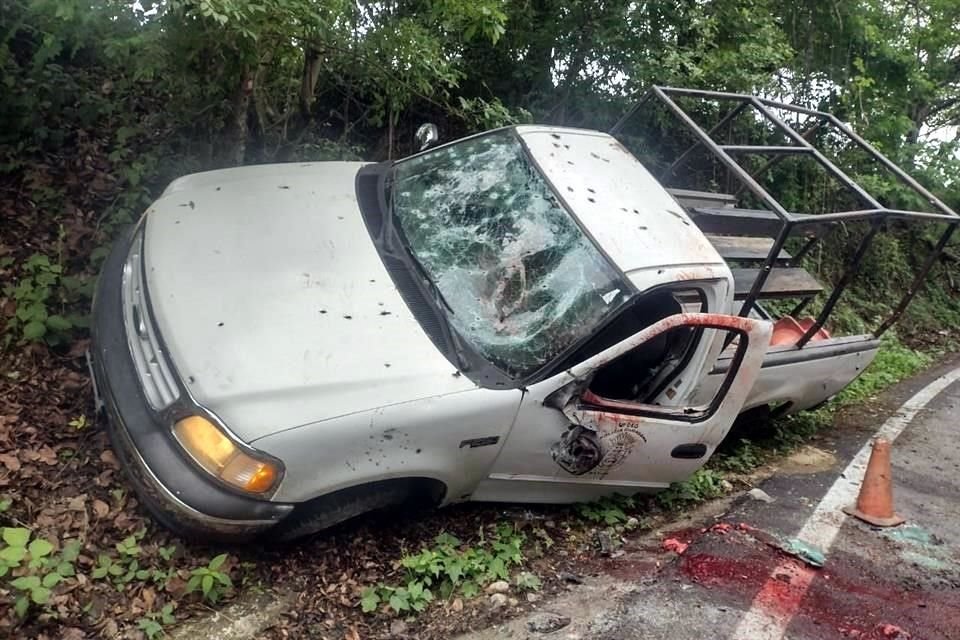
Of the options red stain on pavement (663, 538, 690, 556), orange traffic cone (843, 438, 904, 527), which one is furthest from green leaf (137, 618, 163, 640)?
orange traffic cone (843, 438, 904, 527)

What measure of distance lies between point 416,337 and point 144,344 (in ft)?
3.64

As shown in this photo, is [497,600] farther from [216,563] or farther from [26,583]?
[26,583]

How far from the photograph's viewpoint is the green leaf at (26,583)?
8.52ft

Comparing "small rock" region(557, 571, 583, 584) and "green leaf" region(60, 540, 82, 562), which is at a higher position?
"green leaf" region(60, 540, 82, 562)

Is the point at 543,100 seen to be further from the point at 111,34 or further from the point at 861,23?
the point at 861,23

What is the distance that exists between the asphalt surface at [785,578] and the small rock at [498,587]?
0.20 m

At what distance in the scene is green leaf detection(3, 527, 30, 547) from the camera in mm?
2723

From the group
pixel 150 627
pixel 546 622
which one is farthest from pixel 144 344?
pixel 546 622

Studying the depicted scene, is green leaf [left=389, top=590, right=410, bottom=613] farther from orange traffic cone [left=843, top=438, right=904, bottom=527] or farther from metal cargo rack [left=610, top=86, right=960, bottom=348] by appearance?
orange traffic cone [left=843, top=438, right=904, bottom=527]

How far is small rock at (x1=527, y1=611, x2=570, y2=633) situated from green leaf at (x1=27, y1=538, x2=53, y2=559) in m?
1.85

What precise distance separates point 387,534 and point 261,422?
1.08 meters

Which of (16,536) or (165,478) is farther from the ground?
(165,478)

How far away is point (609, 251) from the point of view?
3475mm

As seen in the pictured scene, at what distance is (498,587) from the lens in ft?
10.7
